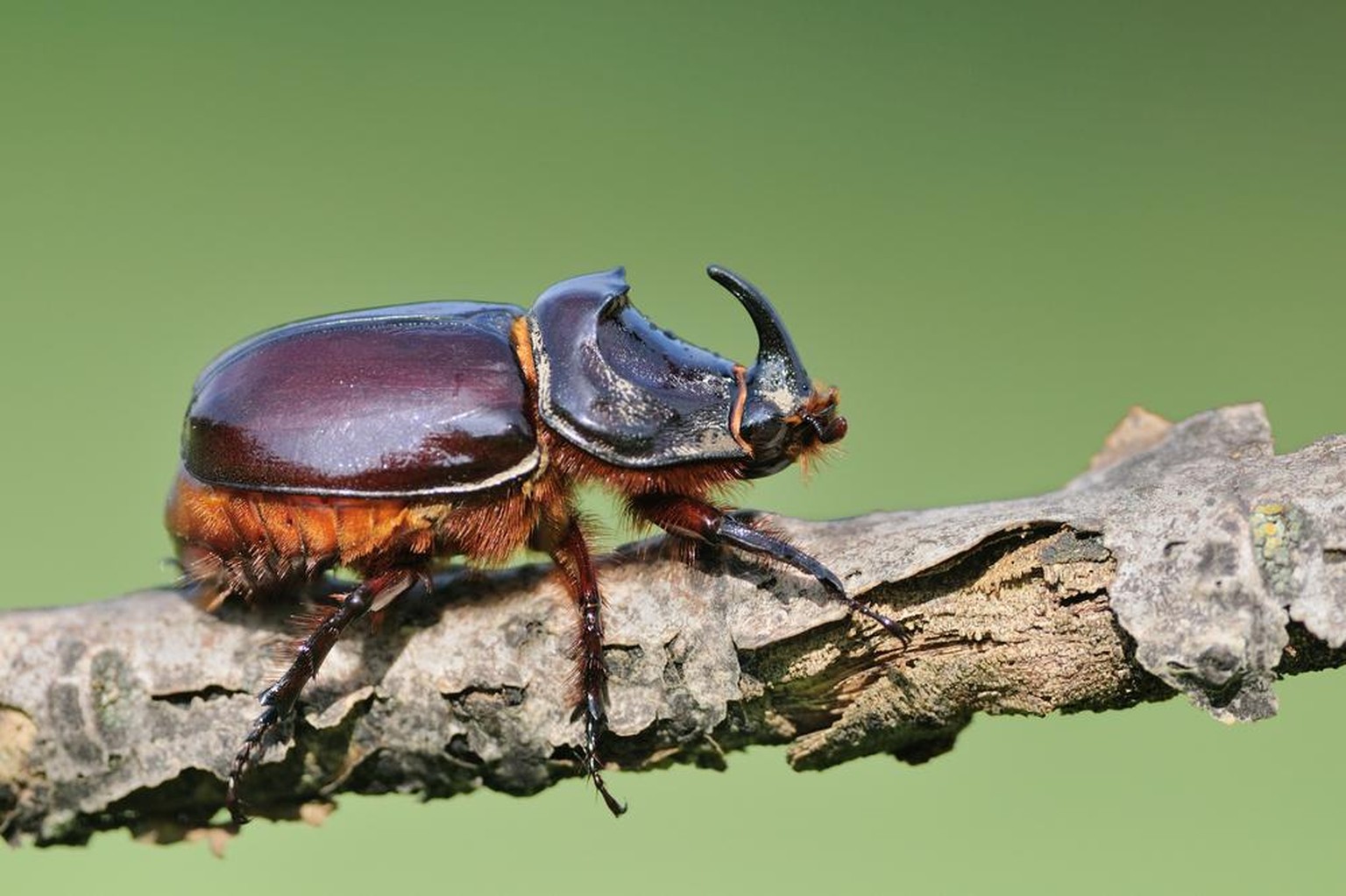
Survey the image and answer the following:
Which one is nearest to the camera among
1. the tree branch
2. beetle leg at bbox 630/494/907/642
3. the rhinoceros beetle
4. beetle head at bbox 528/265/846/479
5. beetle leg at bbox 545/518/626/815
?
the tree branch

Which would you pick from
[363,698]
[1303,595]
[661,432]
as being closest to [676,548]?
[661,432]

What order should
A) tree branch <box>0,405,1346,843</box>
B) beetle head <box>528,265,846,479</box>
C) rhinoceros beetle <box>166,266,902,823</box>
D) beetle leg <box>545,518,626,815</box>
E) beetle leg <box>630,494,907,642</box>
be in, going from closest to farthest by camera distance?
tree branch <box>0,405,1346,843</box> < beetle leg <box>630,494,907,642</box> < beetle leg <box>545,518,626,815</box> < rhinoceros beetle <box>166,266,902,823</box> < beetle head <box>528,265,846,479</box>

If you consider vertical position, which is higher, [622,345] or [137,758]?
[622,345]

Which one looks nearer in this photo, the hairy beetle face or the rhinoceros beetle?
the rhinoceros beetle

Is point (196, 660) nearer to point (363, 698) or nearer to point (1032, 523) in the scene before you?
point (363, 698)

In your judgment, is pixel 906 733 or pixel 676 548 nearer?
pixel 906 733

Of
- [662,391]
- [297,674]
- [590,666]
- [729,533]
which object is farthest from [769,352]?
[297,674]

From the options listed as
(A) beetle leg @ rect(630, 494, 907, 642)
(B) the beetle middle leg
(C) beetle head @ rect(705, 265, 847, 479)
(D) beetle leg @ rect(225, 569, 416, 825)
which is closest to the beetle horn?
(C) beetle head @ rect(705, 265, 847, 479)

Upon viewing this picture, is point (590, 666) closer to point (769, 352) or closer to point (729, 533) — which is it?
point (729, 533)

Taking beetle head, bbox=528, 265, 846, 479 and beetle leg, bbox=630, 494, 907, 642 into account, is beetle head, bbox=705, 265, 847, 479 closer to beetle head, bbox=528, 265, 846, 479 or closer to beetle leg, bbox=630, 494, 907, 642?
beetle head, bbox=528, 265, 846, 479
